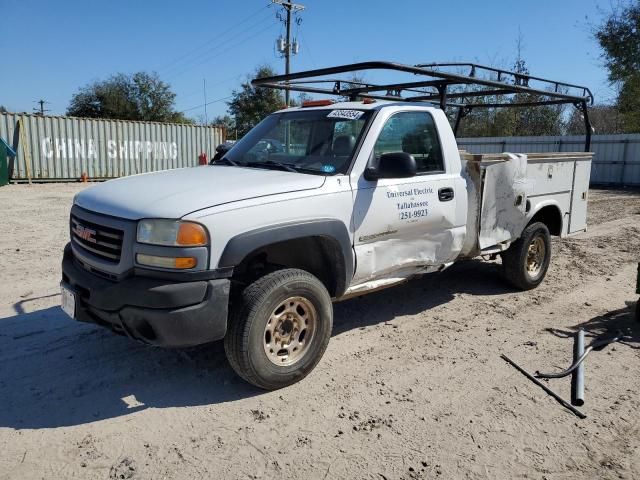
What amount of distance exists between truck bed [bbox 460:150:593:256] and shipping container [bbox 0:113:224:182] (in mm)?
17798

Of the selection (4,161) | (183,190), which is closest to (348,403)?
(183,190)

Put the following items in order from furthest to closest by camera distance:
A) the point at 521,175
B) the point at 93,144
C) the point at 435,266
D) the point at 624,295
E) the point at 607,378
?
1. the point at 93,144
2. the point at 624,295
3. the point at 521,175
4. the point at 435,266
5. the point at 607,378

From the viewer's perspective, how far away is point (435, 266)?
494 cm

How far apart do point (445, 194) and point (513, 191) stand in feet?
4.20

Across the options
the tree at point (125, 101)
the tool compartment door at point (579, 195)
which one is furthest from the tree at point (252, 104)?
the tool compartment door at point (579, 195)

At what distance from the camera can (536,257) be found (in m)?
6.38

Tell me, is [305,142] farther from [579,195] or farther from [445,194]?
[579,195]

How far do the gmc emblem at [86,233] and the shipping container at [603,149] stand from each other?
19788 millimetres

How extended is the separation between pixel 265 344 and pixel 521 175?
3585 mm

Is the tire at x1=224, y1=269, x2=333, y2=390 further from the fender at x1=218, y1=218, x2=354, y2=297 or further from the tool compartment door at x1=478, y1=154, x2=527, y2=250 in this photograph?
the tool compartment door at x1=478, y1=154, x2=527, y2=250

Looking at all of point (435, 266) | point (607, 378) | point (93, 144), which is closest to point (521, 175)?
point (435, 266)

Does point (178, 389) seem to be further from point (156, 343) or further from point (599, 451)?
point (599, 451)

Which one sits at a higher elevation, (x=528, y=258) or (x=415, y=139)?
(x=415, y=139)

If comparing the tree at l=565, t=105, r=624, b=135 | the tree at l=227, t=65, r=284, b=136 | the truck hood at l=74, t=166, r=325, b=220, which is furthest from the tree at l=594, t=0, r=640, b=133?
the truck hood at l=74, t=166, r=325, b=220
